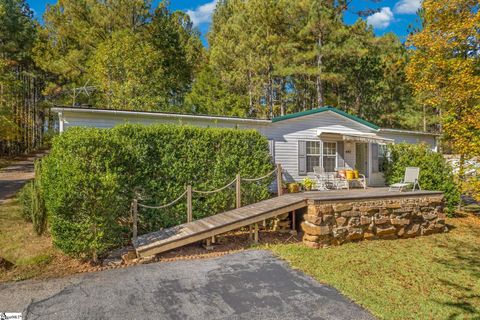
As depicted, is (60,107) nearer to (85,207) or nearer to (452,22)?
(85,207)

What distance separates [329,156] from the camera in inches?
499

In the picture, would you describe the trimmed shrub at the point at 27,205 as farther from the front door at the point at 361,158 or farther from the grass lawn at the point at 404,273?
the front door at the point at 361,158

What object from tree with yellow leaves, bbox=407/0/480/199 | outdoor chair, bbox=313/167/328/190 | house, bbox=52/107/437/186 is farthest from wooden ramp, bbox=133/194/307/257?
tree with yellow leaves, bbox=407/0/480/199

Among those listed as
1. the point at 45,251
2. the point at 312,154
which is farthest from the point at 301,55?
→ the point at 45,251

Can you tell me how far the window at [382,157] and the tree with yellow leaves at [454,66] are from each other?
9.52ft

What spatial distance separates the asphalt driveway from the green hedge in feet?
3.03

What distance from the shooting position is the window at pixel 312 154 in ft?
39.9

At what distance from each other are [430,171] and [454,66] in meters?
3.84

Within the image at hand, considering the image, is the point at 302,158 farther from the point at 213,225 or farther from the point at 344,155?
the point at 213,225

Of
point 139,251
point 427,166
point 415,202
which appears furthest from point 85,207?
point 427,166

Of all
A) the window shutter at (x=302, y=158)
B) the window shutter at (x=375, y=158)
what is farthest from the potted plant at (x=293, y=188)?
the window shutter at (x=375, y=158)

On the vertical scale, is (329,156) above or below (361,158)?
above

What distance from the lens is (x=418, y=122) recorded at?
23.1 metres

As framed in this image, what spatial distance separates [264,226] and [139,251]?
3777 mm
